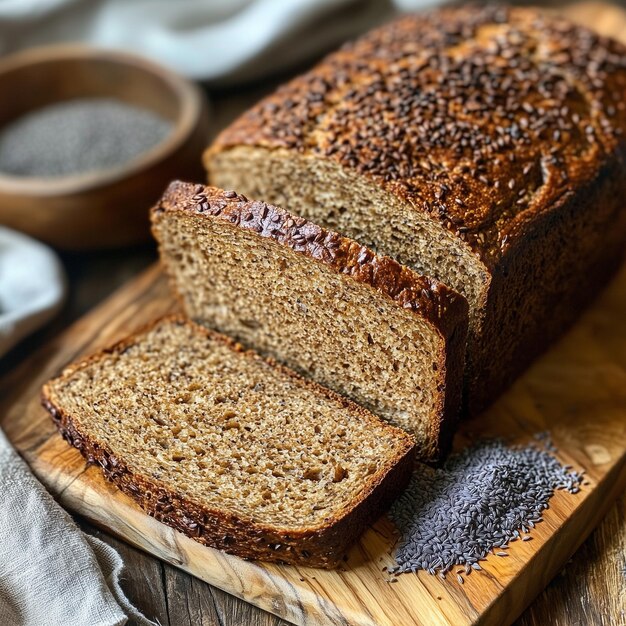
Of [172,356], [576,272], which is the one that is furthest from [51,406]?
[576,272]

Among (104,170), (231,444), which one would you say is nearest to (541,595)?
(231,444)

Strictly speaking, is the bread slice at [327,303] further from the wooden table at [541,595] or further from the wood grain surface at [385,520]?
the wooden table at [541,595]

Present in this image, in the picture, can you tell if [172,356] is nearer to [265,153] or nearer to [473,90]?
[265,153]

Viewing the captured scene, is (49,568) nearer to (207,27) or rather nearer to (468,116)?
(468,116)

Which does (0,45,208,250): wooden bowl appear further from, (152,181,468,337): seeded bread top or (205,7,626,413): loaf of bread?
(152,181,468,337): seeded bread top

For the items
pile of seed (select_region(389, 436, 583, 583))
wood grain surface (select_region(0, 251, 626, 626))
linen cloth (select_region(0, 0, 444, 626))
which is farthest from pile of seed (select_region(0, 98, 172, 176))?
pile of seed (select_region(389, 436, 583, 583))
